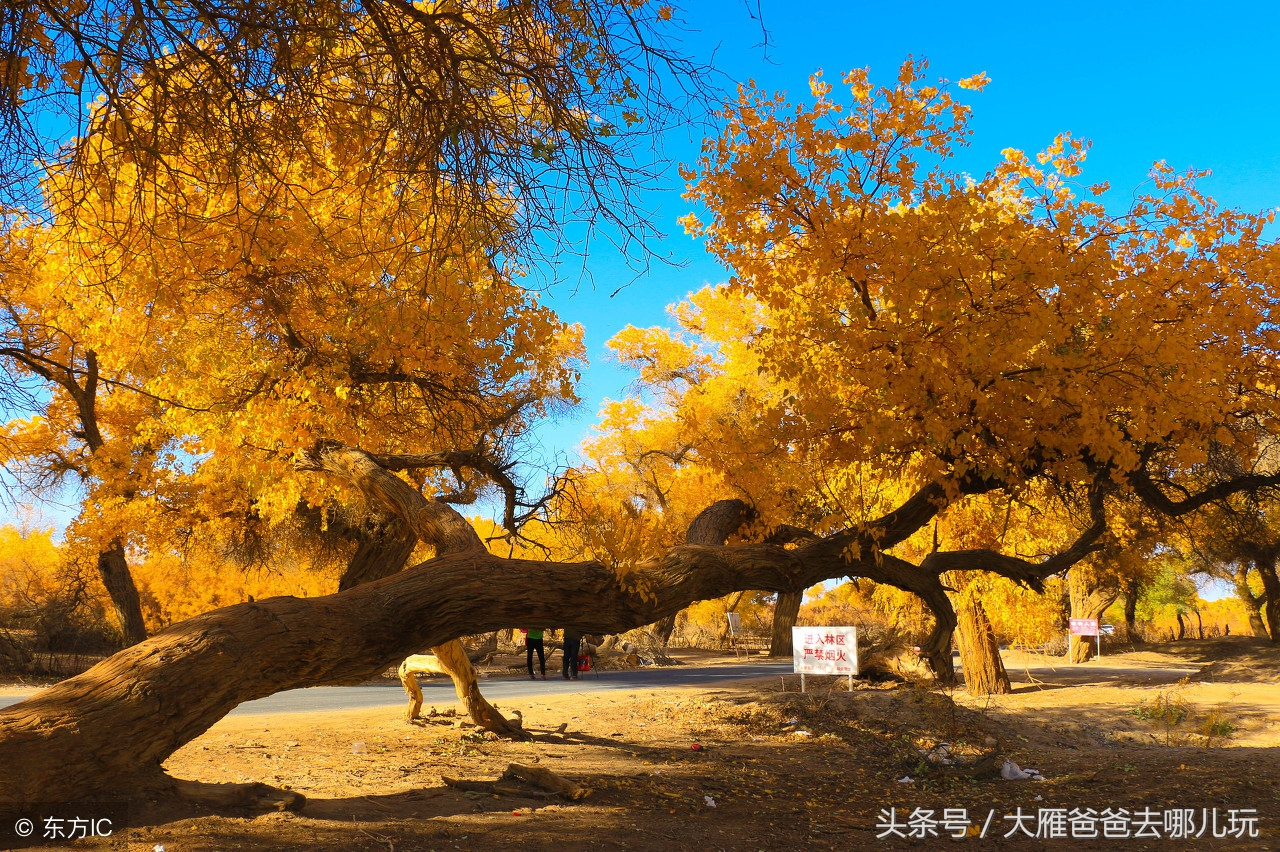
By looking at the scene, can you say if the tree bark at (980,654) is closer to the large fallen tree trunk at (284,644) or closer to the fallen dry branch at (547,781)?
the large fallen tree trunk at (284,644)

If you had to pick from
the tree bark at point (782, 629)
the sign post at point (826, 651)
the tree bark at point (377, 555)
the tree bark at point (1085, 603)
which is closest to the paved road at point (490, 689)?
the tree bark at point (377, 555)

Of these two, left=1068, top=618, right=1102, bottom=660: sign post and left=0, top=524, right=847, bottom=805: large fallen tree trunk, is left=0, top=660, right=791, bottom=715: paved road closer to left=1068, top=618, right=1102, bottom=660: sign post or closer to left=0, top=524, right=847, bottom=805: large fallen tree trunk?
left=0, top=524, right=847, bottom=805: large fallen tree trunk

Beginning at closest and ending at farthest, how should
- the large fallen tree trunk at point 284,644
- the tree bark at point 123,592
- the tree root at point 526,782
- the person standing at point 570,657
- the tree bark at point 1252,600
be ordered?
the large fallen tree trunk at point 284,644
the tree root at point 526,782
the tree bark at point 123,592
the person standing at point 570,657
the tree bark at point 1252,600

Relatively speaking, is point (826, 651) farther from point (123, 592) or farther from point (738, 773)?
point (123, 592)

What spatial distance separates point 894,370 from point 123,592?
50.7 ft

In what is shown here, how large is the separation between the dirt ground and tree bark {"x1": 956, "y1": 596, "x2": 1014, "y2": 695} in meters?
1.90

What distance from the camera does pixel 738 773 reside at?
798 centimetres

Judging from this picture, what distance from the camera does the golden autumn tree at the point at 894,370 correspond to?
560cm

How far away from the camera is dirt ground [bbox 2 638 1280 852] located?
5.41 meters

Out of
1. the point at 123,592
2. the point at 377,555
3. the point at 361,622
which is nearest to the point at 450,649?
the point at 361,622

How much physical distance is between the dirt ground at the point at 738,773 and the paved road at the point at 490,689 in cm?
165

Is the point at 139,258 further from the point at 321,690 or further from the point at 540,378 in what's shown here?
the point at 321,690

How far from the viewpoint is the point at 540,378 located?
9438mm

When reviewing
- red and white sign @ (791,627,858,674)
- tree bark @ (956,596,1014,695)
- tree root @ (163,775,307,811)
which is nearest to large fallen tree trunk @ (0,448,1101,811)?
tree root @ (163,775,307,811)
